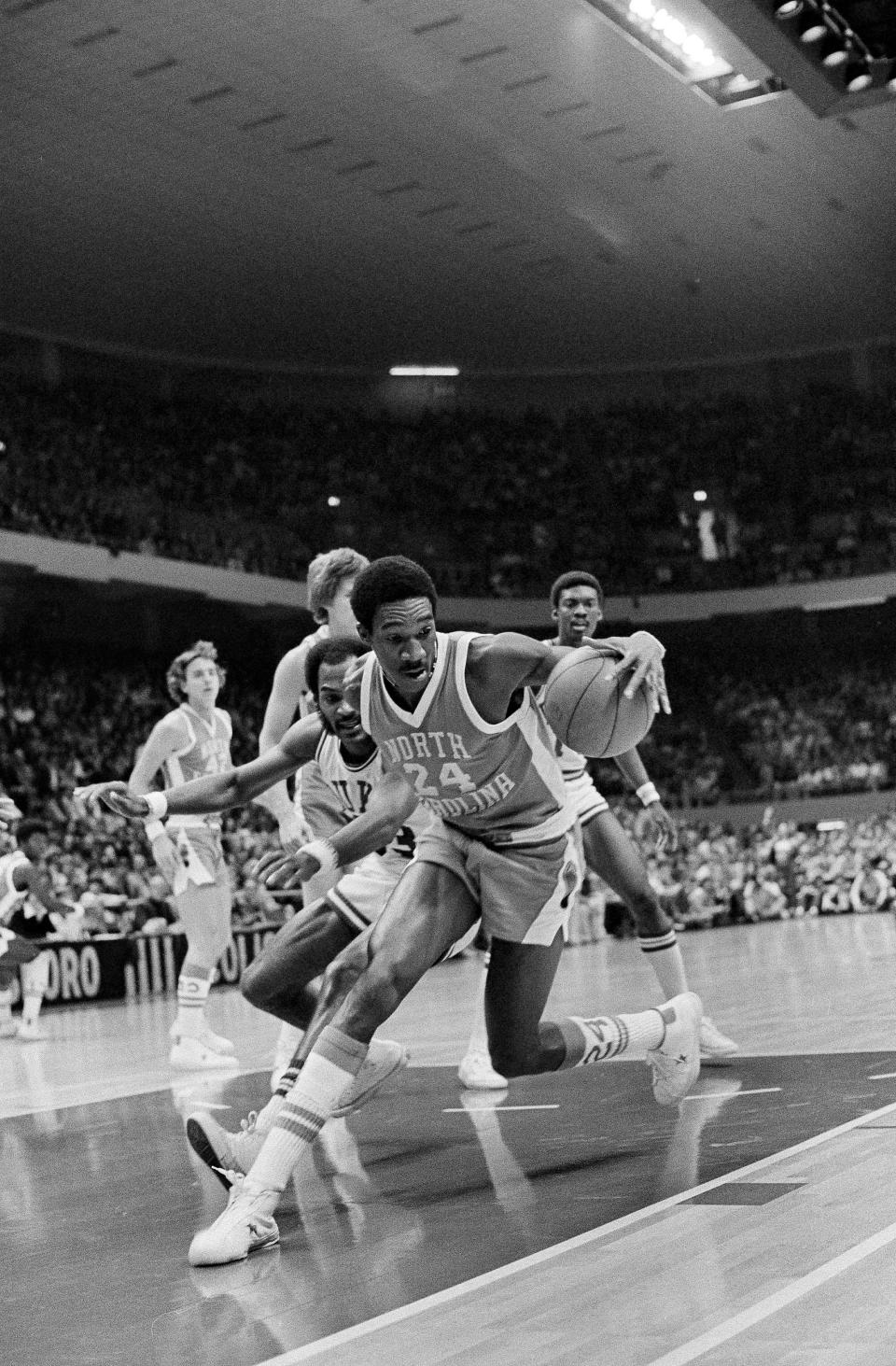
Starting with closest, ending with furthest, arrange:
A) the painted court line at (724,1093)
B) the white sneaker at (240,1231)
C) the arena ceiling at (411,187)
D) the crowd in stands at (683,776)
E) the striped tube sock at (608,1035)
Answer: the white sneaker at (240,1231)
the striped tube sock at (608,1035)
the painted court line at (724,1093)
the crowd in stands at (683,776)
the arena ceiling at (411,187)

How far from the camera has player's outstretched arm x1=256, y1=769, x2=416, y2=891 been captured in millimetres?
4344

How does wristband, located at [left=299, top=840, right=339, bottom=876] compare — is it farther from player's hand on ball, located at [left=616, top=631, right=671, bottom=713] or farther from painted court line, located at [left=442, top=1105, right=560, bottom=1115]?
painted court line, located at [left=442, top=1105, right=560, bottom=1115]

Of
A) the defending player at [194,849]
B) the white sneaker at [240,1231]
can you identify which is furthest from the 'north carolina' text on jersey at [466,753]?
the defending player at [194,849]

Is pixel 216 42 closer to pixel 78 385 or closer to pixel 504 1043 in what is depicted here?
pixel 78 385

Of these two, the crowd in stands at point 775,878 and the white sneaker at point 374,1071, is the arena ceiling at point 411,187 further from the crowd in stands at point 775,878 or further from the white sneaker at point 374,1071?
the crowd in stands at point 775,878

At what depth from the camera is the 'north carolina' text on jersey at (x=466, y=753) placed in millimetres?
4293

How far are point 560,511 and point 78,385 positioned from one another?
10.4 meters

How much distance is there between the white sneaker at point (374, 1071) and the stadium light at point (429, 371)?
29.4m

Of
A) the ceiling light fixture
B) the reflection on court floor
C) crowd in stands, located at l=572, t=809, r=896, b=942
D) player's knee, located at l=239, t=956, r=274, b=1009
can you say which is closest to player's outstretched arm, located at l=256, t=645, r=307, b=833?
the reflection on court floor

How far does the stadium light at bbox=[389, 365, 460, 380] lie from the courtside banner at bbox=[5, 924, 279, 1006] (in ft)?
63.2

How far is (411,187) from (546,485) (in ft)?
35.9

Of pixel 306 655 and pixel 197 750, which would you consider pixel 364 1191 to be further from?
pixel 197 750

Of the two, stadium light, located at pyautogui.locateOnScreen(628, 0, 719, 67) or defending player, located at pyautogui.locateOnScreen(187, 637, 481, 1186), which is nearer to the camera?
defending player, located at pyautogui.locateOnScreen(187, 637, 481, 1186)

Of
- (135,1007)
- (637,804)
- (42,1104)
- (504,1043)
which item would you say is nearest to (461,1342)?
(504,1043)
